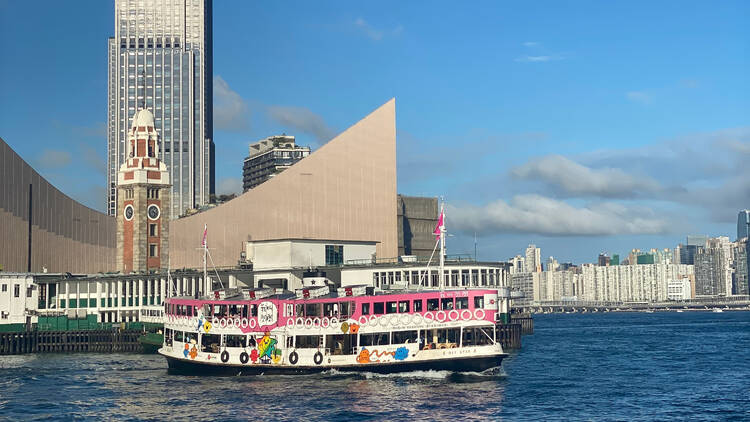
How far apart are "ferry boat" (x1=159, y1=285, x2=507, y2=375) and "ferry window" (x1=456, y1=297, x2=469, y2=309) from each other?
0.15ft

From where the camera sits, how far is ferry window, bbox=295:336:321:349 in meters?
63.6

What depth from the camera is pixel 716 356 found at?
86.3m

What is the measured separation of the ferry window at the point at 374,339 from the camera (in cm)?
6197

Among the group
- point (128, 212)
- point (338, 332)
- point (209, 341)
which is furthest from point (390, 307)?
point (128, 212)

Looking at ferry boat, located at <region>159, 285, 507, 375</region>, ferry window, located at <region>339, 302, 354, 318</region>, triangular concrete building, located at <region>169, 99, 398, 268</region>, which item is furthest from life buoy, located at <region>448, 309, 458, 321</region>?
triangular concrete building, located at <region>169, 99, 398, 268</region>

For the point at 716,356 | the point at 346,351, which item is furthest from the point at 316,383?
the point at 716,356

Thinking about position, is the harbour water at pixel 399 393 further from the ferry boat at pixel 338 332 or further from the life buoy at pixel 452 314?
the life buoy at pixel 452 314

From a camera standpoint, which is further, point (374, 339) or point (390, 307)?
point (374, 339)

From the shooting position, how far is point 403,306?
61719mm

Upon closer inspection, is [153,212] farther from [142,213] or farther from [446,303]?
[446,303]

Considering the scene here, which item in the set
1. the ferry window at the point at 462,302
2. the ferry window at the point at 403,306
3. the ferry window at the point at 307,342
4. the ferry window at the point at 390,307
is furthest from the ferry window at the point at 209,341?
the ferry window at the point at 462,302

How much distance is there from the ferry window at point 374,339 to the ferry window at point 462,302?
5.24 meters

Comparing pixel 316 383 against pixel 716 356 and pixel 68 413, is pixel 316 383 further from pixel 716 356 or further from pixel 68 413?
pixel 716 356

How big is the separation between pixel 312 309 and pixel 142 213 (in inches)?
2521
